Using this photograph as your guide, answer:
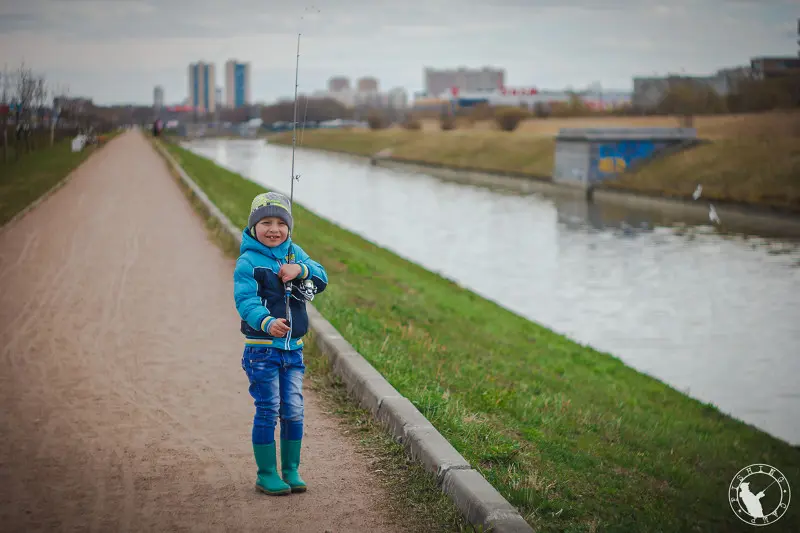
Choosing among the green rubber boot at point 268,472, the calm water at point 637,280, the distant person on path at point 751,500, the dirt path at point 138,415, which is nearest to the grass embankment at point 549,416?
the distant person on path at point 751,500

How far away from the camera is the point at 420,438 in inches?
200

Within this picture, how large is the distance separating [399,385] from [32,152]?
2475cm

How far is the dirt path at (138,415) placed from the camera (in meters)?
4.40

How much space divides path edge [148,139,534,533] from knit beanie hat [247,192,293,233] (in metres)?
1.56

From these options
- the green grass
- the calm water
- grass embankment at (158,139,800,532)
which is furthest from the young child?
the green grass

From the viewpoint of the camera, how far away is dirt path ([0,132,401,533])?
4398mm

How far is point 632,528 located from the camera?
15.4ft

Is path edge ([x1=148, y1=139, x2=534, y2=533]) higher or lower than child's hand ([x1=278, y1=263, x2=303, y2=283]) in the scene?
lower

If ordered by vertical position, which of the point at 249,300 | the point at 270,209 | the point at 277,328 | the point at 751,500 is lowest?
the point at 751,500

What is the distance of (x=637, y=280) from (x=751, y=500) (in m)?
12.2

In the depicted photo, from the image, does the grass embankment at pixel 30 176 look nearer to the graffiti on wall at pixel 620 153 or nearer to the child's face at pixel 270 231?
the child's face at pixel 270 231

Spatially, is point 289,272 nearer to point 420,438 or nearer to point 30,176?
point 420,438

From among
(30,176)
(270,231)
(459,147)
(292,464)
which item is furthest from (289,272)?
(459,147)

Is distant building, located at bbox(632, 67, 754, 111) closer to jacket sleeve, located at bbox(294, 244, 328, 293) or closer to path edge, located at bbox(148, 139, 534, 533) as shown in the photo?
path edge, located at bbox(148, 139, 534, 533)
